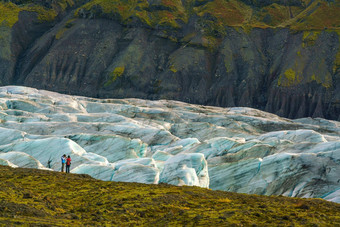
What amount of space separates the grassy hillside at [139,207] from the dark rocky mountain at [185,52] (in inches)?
4884

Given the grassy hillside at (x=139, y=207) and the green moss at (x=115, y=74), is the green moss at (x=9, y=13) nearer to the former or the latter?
the green moss at (x=115, y=74)

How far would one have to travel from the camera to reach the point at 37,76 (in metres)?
167

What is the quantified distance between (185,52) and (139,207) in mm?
145489

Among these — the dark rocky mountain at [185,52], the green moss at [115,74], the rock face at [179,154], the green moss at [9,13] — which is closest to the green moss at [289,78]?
the dark rocky mountain at [185,52]

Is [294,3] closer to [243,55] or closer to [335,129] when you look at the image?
[243,55]

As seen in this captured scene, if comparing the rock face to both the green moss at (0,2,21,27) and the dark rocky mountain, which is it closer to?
the dark rocky mountain

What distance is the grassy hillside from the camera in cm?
2025

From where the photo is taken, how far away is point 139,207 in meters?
24.0

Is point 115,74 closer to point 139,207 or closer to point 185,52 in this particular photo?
point 185,52

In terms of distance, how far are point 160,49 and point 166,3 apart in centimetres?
2772

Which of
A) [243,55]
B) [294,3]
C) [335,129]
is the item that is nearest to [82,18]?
[243,55]

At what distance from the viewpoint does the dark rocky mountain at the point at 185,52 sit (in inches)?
6063

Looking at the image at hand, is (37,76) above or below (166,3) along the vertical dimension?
below

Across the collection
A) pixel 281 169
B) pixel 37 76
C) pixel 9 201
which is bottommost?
pixel 37 76
